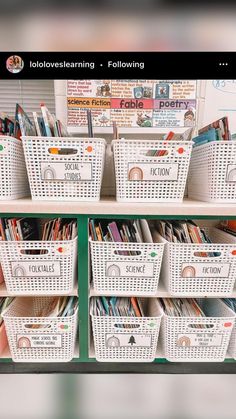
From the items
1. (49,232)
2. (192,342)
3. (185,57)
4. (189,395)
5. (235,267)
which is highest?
(185,57)

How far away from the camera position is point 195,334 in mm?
844

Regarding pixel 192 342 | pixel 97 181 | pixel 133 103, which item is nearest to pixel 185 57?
pixel 97 181

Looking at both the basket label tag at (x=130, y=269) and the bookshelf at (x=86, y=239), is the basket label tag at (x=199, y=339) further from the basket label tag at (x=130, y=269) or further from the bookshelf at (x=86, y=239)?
the basket label tag at (x=130, y=269)

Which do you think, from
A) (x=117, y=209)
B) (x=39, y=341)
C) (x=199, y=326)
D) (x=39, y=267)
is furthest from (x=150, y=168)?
(x=39, y=341)

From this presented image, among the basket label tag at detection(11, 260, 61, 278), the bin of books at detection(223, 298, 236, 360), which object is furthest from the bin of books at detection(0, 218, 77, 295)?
the bin of books at detection(223, 298, 236, 360)

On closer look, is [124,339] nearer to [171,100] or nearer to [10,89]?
[171,100]

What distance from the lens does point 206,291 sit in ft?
2.69

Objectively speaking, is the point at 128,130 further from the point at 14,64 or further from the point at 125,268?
the point at 14,64

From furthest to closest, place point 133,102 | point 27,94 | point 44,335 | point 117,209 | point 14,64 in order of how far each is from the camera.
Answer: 1. point 27,94
2. point 133,102
3. point 44,335
4. point 117,209
5. point 14,64

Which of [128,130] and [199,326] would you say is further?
[128,130]

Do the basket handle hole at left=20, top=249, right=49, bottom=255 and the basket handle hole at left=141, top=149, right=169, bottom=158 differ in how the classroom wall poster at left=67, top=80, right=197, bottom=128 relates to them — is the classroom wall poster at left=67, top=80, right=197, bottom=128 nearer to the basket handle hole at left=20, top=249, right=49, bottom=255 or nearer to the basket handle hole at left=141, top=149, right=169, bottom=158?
the basket handle hole at left=141, top=149, right=169, bottom=158

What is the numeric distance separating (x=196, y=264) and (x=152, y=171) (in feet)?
1.12

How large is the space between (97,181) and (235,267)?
0.54 metres

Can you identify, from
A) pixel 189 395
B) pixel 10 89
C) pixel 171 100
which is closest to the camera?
pixel 189 395
